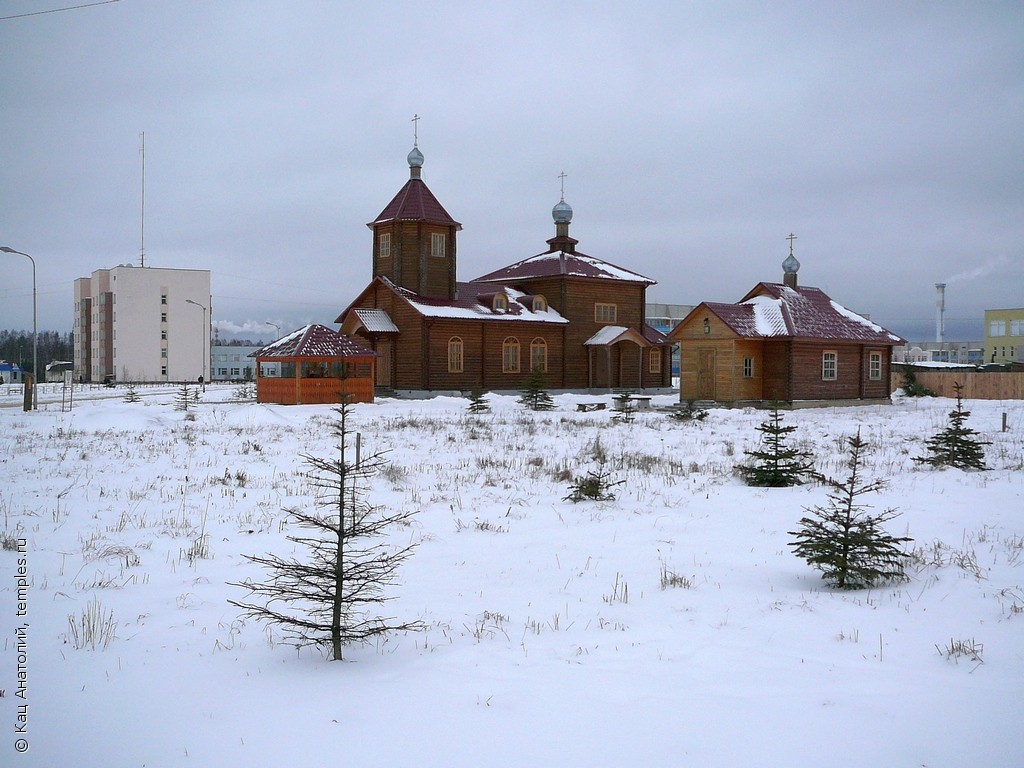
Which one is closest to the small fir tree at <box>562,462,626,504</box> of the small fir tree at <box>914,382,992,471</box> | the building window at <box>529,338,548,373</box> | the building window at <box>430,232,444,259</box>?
the small fir tree at <box>914,382,992,471</box>

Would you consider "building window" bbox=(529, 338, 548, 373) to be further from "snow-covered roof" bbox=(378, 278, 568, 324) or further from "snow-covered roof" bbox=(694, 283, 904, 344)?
"snow-covered roof" bbox=(694, 283, 904, 344)

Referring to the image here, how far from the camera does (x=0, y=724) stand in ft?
15.1

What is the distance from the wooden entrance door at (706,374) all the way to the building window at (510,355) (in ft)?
29.1

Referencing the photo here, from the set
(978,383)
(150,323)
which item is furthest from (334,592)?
(150,323)

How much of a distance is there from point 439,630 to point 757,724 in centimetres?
257

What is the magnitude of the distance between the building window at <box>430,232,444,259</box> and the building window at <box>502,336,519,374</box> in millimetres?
5181

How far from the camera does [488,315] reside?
37656 mm

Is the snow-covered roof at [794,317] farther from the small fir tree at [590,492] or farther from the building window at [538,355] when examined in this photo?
the small fir tree at [590,492]

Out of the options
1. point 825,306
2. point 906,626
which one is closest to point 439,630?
point 906,626

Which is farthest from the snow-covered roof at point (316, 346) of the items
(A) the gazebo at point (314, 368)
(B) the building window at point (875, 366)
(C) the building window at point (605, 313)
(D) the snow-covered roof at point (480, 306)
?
(B) the building window at point (875, 366)

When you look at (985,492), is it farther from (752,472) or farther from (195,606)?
(195,606)

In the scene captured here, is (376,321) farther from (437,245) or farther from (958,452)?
(958,452)

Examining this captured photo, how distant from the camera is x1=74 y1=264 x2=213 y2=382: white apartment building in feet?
284

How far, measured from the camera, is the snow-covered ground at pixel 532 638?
14.8 ft
